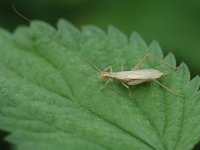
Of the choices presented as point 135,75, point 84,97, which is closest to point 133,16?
point 135,75

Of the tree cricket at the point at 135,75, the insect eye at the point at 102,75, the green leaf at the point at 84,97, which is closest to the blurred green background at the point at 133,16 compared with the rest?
the green leaf at the point at 84,97

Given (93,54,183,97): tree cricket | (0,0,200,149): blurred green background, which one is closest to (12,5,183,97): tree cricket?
(93,54,183,97): tree cricket

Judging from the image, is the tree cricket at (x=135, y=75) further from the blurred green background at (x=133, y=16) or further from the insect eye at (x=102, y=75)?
the blurred green background at (x=133, y=16)

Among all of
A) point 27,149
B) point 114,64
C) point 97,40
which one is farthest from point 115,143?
point 97,40

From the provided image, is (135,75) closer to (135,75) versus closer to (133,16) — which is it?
(135,75)

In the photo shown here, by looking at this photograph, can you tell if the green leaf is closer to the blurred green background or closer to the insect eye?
the insect eye
